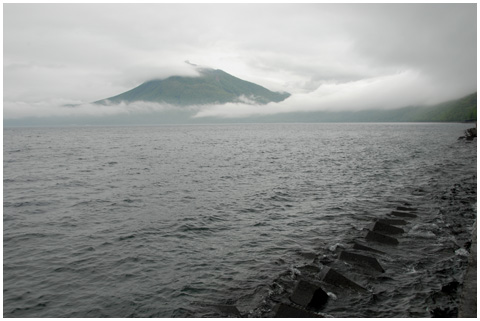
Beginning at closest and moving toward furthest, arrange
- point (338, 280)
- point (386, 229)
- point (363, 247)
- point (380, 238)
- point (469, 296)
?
point (469, 296) → point (338, 280) → point (363, 247) → point (380, 238) → point (386, 229)

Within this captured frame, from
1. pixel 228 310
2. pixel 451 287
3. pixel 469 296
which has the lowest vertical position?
pixel 228 310

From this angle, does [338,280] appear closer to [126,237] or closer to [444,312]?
[444,312]

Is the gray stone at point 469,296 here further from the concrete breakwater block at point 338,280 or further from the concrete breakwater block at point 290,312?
the concrete breakwater block at point 290,312

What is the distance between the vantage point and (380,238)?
18906mm

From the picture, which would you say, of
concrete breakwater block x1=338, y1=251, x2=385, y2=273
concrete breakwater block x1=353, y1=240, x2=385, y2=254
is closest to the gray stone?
concrete breakwater block x1=338, y1=251, x2=385, y2=273

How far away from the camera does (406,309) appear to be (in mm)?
12352

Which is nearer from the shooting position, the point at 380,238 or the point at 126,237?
the point at 380,238

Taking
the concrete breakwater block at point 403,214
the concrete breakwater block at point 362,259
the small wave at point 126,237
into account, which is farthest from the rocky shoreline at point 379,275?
the small wave at point 126,237

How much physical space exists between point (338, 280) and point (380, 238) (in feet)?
20.6

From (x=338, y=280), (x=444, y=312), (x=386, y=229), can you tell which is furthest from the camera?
(x=386, y=229)

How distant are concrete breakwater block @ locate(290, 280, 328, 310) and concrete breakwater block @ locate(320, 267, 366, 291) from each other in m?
1.04

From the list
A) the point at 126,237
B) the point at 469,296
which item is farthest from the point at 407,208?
the point at 126,237

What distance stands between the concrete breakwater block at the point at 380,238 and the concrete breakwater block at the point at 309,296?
7.27 metres

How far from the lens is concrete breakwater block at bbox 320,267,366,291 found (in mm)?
13750
